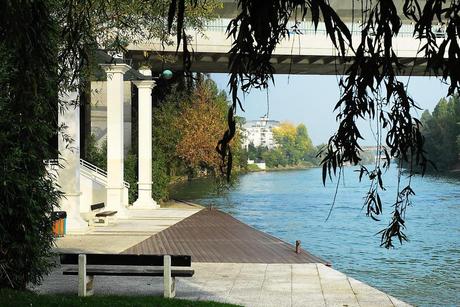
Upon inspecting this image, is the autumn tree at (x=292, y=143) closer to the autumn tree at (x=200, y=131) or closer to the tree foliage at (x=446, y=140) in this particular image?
the tree foliage at (x=446, y=140)

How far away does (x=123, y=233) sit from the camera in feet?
61.1

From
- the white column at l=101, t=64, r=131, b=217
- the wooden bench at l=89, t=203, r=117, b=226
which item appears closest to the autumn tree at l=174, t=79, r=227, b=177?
the white column at l=101, t=64, r=131, b=217

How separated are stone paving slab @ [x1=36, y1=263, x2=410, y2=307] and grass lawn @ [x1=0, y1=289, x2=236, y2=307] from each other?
88cm

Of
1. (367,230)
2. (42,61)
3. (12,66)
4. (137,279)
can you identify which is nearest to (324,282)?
(137,279)

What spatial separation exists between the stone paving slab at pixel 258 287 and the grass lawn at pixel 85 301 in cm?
88

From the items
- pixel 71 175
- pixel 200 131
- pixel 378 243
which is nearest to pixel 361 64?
pixel 71 175

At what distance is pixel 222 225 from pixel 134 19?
10.6m

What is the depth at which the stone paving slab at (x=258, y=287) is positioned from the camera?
30.4 ft

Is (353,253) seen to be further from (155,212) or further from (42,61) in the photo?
(42,61)

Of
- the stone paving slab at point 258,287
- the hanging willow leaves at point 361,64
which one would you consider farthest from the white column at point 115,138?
the hanging willow leaves at point 361,64

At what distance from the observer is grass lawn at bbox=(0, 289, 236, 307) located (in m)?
7.73

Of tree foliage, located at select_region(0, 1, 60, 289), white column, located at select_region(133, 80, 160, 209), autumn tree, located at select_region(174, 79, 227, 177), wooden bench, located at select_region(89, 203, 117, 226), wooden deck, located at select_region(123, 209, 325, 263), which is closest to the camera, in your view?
tree foliage, located at select_region(0, 1, 60, 289)

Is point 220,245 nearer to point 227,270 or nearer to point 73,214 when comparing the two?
point 73,214

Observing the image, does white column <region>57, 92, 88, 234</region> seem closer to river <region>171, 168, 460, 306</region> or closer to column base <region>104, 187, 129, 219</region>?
column base <region>104, 187, 129, 219</region>
